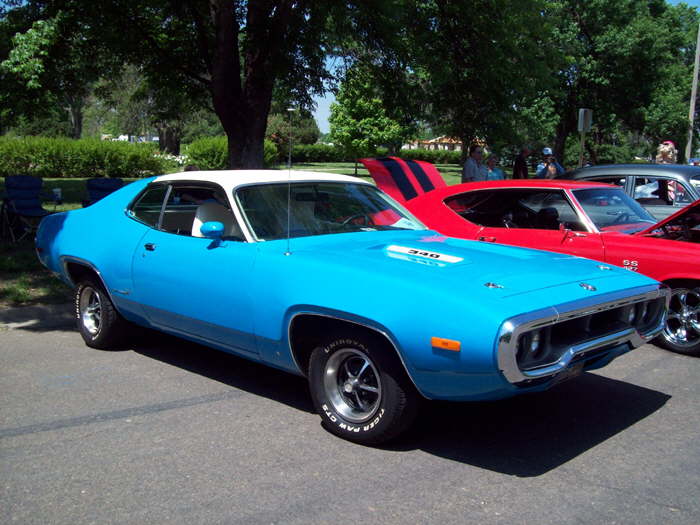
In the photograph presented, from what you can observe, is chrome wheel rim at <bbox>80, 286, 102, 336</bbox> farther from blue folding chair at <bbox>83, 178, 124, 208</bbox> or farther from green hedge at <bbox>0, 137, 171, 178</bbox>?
green hedge at <bbox>0, 137, 171, 178</bbox>

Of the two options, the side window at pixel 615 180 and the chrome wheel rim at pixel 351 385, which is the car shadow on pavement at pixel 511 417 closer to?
the chrome wheel rim at pixel 351 385

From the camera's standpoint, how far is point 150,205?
19.1 feet

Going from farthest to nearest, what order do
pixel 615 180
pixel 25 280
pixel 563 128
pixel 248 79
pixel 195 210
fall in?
1. pixel 563 128
2. pixel 248 79
3. pixel 615 180
4. pixel 25 280
5. pixel 195 210

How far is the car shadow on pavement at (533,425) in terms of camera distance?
4.13 m

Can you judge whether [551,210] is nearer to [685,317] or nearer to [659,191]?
[685,317]

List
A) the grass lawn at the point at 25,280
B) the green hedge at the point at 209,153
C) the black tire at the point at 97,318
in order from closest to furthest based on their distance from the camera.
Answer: the black tire at the point at 97,318, the grass lawn at the point at 25,280, the green hedge at the point at 209,153

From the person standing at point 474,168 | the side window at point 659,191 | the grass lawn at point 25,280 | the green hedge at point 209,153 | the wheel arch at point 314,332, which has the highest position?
→ the green hedge at point 209,153

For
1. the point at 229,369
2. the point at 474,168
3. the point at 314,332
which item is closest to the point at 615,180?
the point at 474,168

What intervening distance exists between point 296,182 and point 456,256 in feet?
4.47

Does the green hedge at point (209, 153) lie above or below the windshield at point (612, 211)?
above

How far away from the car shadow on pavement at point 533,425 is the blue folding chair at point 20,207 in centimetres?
849

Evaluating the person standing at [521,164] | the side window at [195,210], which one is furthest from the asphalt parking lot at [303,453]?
the person standing at [521,164]

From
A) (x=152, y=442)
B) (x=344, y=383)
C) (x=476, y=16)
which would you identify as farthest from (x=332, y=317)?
Result: (x=476, y=16)

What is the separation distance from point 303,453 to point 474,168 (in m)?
9.45
